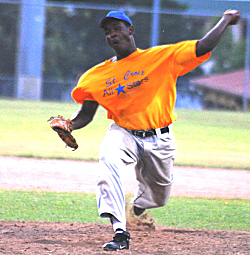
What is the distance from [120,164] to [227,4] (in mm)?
23590

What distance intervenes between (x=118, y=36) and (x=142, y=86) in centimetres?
42

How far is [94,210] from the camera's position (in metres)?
5.29

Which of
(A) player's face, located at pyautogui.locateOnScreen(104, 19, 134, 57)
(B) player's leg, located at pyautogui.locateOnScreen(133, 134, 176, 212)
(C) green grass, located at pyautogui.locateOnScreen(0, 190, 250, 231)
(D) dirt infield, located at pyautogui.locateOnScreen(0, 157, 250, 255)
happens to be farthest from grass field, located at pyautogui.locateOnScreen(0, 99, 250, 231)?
(A) player's face, located at pyautogui.locateOnScreen(104, 19, 134, 57)

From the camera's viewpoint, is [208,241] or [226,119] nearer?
[208,241]

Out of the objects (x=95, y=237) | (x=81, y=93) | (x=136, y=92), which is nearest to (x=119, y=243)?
(x=95, y=237)

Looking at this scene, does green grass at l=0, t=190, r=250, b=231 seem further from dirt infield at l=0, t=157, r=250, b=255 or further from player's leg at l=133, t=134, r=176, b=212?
player's leg at l=133, t=134, r=176, b=212

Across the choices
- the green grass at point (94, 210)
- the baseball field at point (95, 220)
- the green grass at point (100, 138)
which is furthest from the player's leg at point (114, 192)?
the green grass at point (100, 138)

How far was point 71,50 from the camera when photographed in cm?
2372

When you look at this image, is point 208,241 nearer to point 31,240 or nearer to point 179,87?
point 31,240

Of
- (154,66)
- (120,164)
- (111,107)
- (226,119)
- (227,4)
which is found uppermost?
(227,4)

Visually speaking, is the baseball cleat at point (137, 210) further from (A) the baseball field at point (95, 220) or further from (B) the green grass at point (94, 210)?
(B) the green grass at point (94, 210)

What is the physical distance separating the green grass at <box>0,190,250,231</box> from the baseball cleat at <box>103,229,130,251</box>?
4.42ft

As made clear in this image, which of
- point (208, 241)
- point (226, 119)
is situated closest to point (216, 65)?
point (226, 119)

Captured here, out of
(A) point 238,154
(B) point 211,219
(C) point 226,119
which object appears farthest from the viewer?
(C) point 226,119
